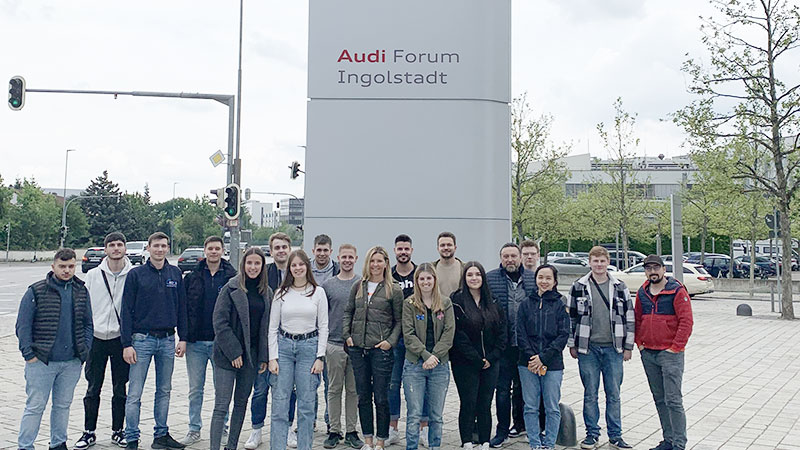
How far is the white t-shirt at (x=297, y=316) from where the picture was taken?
5.78 meters

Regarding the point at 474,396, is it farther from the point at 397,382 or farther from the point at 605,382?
the point at 605,382

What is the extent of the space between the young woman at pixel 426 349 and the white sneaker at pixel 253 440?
4.94 ft

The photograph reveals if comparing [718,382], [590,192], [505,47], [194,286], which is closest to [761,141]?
[718,382]

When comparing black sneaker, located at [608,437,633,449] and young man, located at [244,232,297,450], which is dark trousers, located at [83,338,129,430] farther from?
black sneaker, located at [608,437,633,449]

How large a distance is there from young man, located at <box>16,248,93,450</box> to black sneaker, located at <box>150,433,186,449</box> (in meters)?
0.79

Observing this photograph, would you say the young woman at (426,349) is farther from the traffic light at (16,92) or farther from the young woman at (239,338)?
the traffic light at (16,92)

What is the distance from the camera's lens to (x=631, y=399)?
341 inches

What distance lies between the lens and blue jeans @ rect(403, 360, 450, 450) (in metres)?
6.08

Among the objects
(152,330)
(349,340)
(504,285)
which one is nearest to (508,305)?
(504,285)

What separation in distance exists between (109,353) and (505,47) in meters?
6.46

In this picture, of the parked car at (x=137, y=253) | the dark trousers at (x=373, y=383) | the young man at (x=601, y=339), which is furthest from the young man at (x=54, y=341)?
the parked car at (x=137, y=253)

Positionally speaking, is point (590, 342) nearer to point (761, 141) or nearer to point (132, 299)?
point (132, 299)

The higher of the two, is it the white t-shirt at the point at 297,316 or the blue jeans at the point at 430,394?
the white t-shirt at the point at 297,316

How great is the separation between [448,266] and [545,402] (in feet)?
5.58
